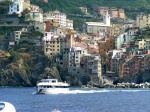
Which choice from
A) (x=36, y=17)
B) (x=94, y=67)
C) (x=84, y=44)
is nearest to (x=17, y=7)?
(x=36, y=17)

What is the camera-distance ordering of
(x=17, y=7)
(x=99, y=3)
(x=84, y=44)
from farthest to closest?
(x=99, y=3) < (x=17, y=7) < (x=84, y=44)

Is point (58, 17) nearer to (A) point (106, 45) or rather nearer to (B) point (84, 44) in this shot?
(A) point (106, 45)

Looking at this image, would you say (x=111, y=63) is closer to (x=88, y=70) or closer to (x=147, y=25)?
(x=88, y=70)

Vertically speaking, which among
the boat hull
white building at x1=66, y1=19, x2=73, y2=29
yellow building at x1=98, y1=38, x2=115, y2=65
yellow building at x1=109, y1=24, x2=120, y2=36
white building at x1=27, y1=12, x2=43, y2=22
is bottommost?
the boat hull

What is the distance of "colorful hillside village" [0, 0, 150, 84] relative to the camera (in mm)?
127625

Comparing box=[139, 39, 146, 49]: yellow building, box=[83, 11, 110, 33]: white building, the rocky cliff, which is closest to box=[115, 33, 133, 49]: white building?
box=[139, 39, 146, 49]: yellow building

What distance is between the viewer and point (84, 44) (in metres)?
137

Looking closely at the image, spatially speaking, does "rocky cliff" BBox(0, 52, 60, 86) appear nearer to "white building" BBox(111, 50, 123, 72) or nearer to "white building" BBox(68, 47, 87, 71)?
"white building" BBox(68, 47, 87, 71)

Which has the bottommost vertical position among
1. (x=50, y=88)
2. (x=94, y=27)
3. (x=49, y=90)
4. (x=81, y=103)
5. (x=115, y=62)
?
(x=49, y=90)

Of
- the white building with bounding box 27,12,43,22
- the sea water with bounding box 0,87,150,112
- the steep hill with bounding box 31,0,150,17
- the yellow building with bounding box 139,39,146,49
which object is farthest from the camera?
the steep hill with bounding box 31,0,150,17

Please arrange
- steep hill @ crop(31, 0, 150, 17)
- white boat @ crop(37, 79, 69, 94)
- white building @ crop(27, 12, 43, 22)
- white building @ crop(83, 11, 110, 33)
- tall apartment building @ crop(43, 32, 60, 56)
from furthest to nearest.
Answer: steep hill @ crop(31, 0, 150, 17) < white building @ crop(83, 11, 110, 33) < white building @ crop(27, 12, 43, 22) < tall apartment building @ crop(43, 32, 60, 56) < white boat @ crop(37, 79, 69, 94)

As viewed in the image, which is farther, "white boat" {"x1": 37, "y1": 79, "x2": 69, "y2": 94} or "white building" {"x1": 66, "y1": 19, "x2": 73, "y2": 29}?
"white building" {"x1": 66, "y1": 19, "x2": 73, "y2": 29}

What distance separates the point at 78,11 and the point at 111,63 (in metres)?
48.7

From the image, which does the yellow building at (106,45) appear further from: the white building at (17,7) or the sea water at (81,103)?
the sea water at (81,103)
